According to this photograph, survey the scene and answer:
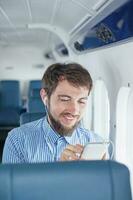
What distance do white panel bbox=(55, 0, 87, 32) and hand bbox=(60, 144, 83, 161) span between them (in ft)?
6.92

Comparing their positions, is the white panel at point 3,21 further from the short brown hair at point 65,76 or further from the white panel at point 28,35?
the short brown hair at point 65,76

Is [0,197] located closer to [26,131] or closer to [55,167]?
[55,167]

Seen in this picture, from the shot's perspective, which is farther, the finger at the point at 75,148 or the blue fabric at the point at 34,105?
the blue fabric at the point at 34,105

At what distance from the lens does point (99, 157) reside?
69.8 inches

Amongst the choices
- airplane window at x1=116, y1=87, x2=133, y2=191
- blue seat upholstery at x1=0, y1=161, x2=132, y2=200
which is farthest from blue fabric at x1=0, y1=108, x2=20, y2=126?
blue seat upholstery at x1=0, y1=161, x2=132, y2=200

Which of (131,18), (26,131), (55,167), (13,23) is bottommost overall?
(55,167)

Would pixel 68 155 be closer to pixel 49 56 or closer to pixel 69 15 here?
pixel 69 15

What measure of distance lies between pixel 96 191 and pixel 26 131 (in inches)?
Answer: 19.4

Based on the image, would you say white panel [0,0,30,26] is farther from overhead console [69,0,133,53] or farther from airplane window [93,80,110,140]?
airplane window [93,80,110,140]

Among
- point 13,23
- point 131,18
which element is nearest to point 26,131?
point 131,18

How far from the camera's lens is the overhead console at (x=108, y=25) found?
2.66m

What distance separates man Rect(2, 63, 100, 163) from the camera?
1805mm

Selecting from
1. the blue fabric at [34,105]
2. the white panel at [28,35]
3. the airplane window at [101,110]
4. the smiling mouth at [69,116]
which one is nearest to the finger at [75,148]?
the smiling mouth at [69,116]

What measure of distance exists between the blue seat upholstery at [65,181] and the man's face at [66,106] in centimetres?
25
